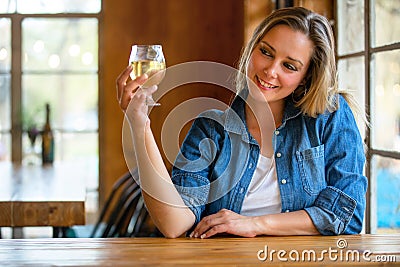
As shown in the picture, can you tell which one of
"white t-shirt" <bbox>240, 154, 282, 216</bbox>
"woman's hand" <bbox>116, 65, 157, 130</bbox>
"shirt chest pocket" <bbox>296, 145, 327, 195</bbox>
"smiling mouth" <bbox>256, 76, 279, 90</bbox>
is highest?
"smiling mouth" <bbox>256, 76, 279, 90</bbox>

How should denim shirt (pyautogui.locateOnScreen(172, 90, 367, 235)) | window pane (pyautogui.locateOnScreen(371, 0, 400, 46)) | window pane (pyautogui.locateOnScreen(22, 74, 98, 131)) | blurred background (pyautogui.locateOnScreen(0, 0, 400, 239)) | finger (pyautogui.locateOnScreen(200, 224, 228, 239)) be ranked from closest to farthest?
1. finger (pyautogui.locateOnScreen(200, 224, 228, 239))
2. denim shirt (pyautogui.locateOnScreen(172, 90, 367, 235))
3. window pane (pyautogui.locateOnScreen(371, 0, 400, 46))
4. blurred background (pyautogui.locateOnScreen(0, 0, 400, 239))
5. window pane (pyautogui.locateOnScreen(22, 74, 98, 131))

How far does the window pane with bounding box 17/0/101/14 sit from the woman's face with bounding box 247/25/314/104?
3.86 meters

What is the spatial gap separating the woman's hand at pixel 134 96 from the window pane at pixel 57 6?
408cm

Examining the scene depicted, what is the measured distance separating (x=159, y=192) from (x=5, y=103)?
412 cm

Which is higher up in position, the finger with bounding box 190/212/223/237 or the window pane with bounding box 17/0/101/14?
the window pane with bounding box 17/0/101/14

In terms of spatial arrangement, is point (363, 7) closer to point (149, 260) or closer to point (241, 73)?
point (241, 73)

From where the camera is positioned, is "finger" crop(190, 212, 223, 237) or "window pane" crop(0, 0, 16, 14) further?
"window pane" crop(0, 0, 16, 14)

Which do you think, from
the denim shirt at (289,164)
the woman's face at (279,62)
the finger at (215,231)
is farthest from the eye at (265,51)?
the finger at (215,231)

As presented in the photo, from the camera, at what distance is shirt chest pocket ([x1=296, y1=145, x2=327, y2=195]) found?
182cm

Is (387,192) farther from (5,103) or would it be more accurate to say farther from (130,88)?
(5,103)

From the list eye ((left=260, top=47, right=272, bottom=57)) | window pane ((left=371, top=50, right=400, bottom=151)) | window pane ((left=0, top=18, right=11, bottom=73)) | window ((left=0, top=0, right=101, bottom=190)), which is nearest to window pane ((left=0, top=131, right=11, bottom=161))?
window ((left=0, top=0, right=101, bottom=190))

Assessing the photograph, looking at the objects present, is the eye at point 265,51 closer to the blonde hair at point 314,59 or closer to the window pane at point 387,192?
the blonde hair at point 314,59

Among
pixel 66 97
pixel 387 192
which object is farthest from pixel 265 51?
pixel 66 97

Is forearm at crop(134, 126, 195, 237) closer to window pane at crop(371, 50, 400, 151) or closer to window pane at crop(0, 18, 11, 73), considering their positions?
window pane at crop(371, 50, 400, 151)
